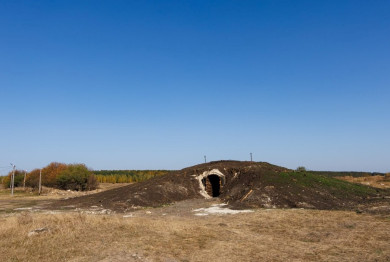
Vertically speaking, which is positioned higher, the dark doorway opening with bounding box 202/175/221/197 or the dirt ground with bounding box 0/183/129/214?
the dark doorway opening with bounding box 202/175/221/197

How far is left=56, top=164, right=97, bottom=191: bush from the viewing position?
4412cm

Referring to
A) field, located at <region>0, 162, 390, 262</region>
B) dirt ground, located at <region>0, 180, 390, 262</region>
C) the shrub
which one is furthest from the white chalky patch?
the shrub

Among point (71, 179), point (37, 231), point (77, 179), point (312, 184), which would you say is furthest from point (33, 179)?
point (312, 184)

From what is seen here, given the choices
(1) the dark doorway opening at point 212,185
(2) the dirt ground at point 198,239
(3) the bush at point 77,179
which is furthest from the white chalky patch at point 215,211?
(3) the bush at point 77,179

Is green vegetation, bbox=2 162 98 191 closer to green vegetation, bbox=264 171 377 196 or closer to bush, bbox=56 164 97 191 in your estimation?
Answer: bush, bbox=56 164 97 191

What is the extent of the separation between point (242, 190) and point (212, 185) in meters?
5.55

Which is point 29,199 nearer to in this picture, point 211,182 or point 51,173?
point 51,173

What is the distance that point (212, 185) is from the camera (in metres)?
29.7

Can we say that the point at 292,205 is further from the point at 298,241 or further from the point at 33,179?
the point at 33,179

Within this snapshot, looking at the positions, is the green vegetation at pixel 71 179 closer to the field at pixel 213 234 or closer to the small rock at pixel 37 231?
the field at pixel 213 234

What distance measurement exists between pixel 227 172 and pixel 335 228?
1545 centimetres

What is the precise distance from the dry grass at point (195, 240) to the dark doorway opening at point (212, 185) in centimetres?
1326

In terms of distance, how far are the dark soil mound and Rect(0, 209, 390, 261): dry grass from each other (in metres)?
6.64

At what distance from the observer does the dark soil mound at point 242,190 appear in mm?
22031
